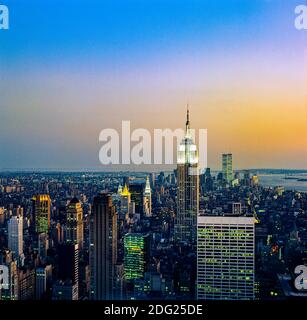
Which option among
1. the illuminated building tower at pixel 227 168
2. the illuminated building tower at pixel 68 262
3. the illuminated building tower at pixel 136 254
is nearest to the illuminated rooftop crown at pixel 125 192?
the illuminated building tower at pixel 136 254

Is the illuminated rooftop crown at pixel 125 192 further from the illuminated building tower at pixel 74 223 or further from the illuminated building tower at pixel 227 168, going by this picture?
the illuminated building tower at pixel 227 168

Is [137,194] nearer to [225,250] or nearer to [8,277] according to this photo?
[225,250]

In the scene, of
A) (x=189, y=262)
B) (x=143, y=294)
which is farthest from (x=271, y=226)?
(x=143, y=294)

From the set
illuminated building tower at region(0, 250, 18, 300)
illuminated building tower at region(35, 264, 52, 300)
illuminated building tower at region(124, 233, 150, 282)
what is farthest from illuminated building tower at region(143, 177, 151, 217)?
illuminated building tower at region(0, 250, 18, 300)

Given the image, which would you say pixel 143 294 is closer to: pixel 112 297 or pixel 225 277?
pixel 112 297

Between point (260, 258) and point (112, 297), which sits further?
point (260, 258)
